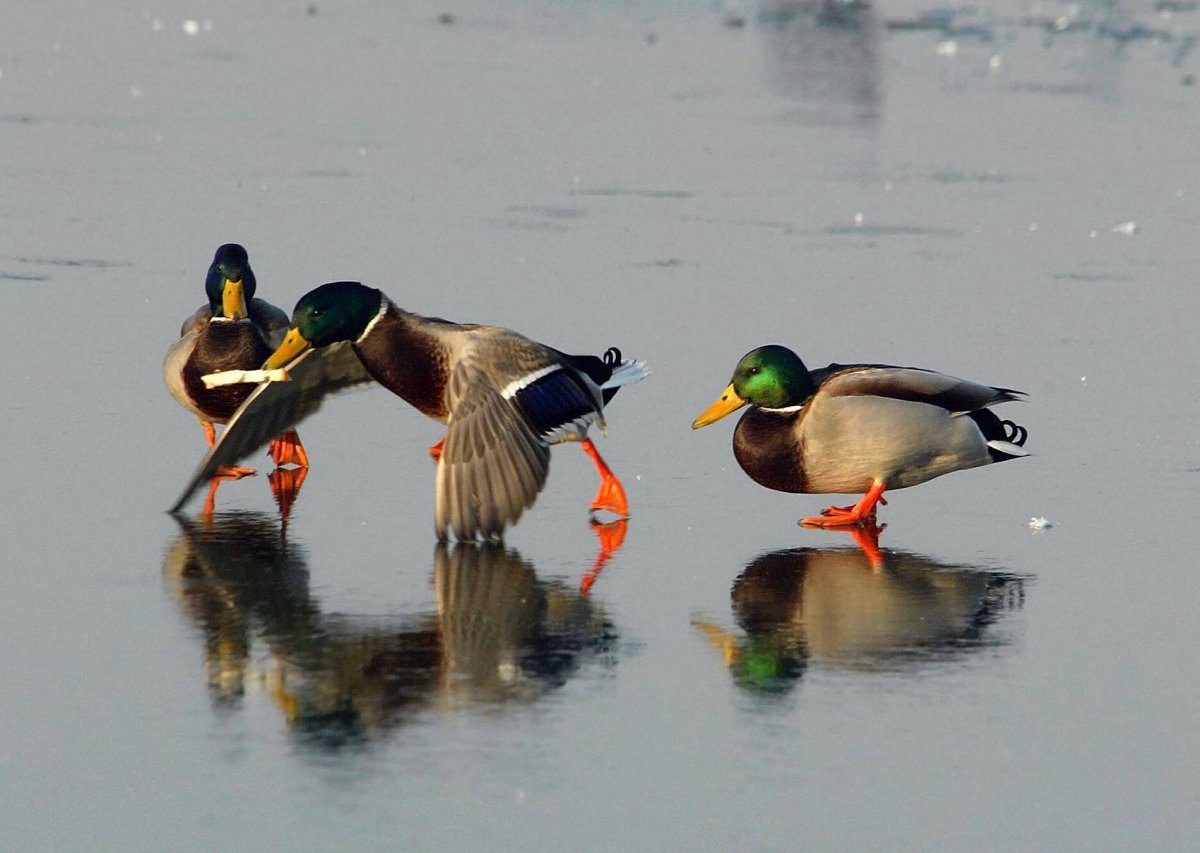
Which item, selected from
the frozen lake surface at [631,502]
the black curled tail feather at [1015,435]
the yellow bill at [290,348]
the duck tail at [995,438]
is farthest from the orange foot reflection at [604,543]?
the black curled tail feather at [1015,435]

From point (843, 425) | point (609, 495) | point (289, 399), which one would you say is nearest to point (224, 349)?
point (289, 399)

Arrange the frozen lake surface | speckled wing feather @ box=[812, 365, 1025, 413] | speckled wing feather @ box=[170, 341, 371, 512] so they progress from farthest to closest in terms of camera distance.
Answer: speckled wing feather @ box=[170, 341, 371, 512]
speckled wing feather @ box=[812, 365, 1025, 413]
the frozen lake surface

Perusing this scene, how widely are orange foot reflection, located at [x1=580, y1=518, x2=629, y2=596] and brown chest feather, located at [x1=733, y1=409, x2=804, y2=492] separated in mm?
445

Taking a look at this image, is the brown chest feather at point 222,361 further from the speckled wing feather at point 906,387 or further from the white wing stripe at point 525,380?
the speckled wing feather at point 906,387

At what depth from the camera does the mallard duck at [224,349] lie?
25.2ft

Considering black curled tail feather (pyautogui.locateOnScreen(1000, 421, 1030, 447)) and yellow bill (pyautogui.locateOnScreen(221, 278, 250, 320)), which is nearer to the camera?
black curled tail feather (pyautogui.locateOnScreen(1000, 421, 1030, 447))

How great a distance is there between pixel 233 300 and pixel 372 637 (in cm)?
266

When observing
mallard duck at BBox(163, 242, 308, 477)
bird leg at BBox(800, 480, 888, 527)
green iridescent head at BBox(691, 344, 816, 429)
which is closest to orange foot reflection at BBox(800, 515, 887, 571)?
bird leg at BBox(800, 480, 888, 527)

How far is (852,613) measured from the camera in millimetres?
5879

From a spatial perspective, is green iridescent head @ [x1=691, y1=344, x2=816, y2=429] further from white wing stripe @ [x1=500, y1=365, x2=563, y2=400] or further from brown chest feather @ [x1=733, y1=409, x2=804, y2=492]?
white wing stripe @ [x1=500, y1=365, x2=563, y2=400]

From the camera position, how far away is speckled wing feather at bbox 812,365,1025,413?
706cm

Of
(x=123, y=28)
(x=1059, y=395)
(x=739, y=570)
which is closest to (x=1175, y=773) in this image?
(x=739, y=570)

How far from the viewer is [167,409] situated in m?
8.27

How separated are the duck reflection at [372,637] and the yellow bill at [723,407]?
916 mm
